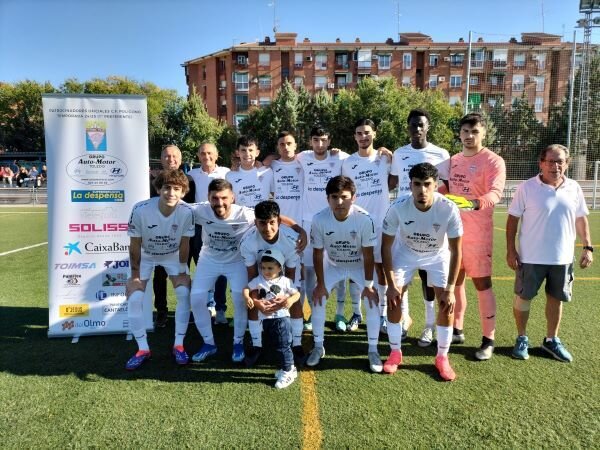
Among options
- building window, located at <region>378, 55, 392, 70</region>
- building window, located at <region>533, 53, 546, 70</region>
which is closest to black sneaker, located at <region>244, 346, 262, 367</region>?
building window, located at <region>533, 53, 546, 70</region>

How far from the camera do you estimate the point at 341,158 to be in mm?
4844

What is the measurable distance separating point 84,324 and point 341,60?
179 feet

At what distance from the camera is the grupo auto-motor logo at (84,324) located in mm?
4602

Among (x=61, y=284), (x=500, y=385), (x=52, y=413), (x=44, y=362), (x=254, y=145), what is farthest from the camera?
(x=254, y=145)

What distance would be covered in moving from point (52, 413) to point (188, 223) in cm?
190

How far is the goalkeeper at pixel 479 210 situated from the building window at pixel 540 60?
159ft

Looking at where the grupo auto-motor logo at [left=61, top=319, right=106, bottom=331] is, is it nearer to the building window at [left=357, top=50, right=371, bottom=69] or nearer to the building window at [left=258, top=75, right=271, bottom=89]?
the building window at [left=258, top=75, right=271, bottom=89]

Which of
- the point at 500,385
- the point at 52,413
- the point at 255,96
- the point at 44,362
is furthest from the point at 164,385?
the point at 255,96

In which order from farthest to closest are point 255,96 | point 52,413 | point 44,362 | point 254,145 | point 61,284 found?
point 255,96
point 254,145
point 61,284
point 44,362
point 52,413

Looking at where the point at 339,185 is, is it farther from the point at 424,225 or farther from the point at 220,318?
the point at 220,318

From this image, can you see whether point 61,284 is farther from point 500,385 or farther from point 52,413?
point 500,385

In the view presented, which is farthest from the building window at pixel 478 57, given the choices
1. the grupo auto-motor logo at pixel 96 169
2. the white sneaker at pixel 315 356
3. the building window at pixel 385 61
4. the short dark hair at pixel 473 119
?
the white sneaker at pixel 315 356

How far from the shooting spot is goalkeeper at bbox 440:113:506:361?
3.98 m

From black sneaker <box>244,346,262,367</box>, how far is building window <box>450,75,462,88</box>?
56962mm
